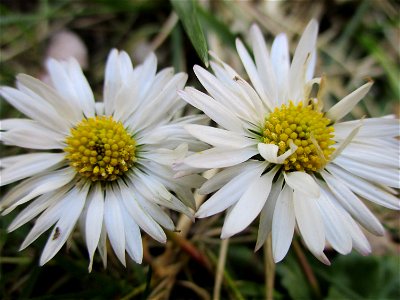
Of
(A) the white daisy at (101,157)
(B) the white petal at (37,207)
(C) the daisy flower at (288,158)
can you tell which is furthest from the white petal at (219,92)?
(B) the white petal at (37,207)

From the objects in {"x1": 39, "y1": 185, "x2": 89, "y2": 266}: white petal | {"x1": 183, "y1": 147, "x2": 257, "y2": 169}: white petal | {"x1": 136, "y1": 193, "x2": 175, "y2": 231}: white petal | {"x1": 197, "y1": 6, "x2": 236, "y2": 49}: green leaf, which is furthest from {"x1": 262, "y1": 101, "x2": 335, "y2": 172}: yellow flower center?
{"x1": 197, "y1": 6, "x2": 236, "y2": 49}: green leaf

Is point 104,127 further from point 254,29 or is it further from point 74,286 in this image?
point 74,286

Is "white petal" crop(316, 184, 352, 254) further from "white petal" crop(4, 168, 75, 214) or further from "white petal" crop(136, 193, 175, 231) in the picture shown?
"white petal" crop(4, 168, 75, 214)

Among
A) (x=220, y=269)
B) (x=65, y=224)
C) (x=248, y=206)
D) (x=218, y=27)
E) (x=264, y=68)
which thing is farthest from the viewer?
(x=218, y=27)

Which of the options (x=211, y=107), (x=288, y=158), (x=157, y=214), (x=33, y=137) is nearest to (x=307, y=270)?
(x=288, y=158)

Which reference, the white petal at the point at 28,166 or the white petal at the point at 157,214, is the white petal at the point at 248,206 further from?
the white petal at the point at 28,166

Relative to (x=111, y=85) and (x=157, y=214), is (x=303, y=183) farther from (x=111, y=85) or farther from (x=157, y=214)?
(x=111, y=85)

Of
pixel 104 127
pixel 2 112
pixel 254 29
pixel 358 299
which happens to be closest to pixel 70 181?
pixel 104 127
